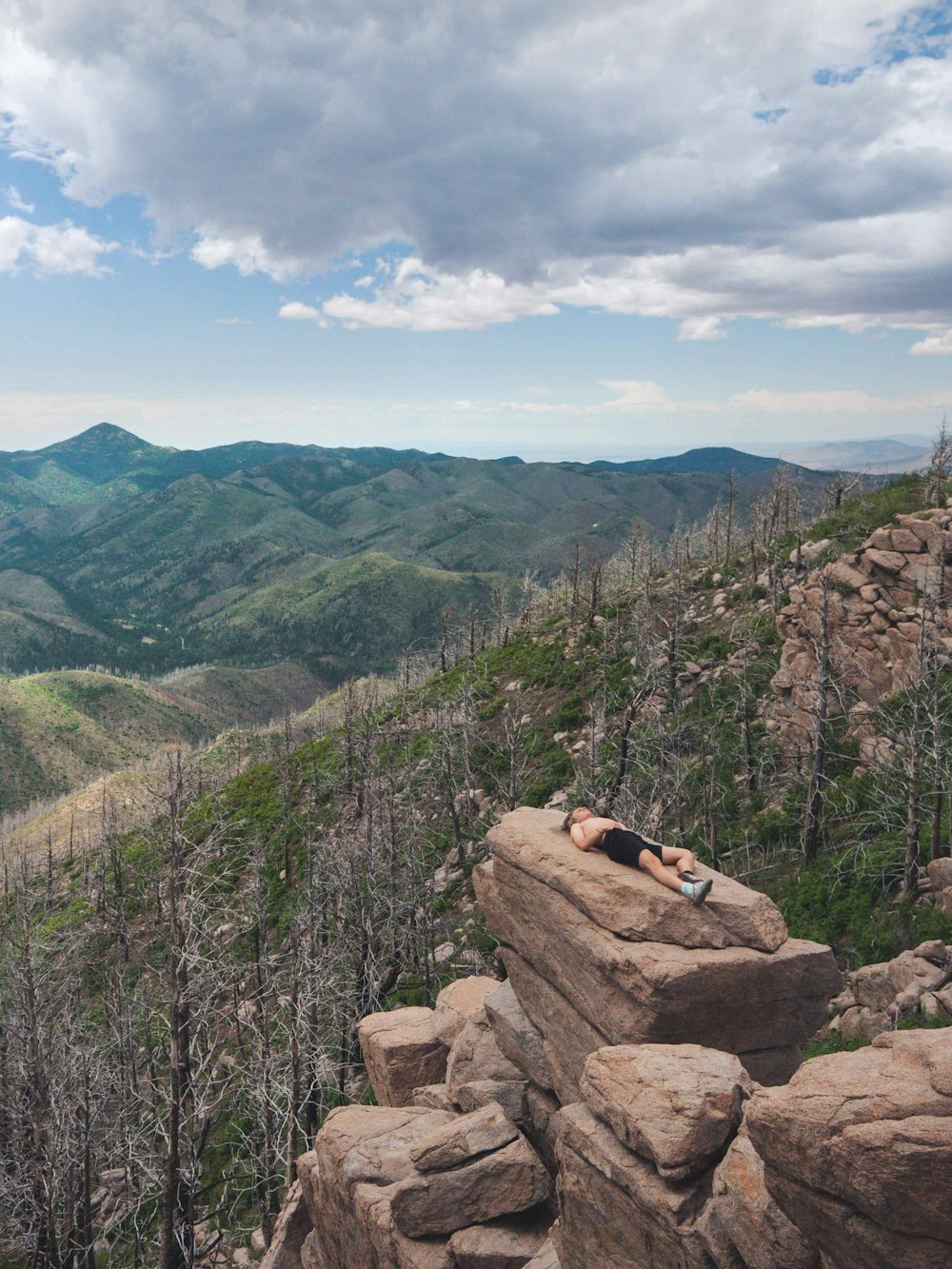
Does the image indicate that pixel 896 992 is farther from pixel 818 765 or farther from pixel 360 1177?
pixel 360 1177

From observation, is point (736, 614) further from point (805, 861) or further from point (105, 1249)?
point (105, 1249)

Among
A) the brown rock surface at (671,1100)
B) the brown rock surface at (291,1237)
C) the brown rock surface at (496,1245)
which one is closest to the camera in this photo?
the brown rock surface at (671,1100)

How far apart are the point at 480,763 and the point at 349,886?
22730 mm

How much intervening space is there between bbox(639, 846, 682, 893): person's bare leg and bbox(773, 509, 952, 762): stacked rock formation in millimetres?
21639

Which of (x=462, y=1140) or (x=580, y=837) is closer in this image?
(x=462, y=1140)

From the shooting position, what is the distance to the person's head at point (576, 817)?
56.0 feet

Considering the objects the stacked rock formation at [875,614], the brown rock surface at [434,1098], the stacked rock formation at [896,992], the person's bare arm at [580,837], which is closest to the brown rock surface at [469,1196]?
the brown rock surface at [434,1098]

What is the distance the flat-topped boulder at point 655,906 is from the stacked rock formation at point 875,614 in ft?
69.7

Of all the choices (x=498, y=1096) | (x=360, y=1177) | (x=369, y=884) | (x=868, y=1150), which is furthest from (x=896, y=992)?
(x=369, y=884)

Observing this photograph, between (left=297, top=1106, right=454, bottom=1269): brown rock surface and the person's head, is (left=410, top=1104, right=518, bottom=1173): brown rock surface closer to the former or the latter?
(left=297, top=1106, right=454, bottom=1269): brown rock surface

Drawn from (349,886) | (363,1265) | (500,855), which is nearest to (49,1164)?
(349,886)

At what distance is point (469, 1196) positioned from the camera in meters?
13.7

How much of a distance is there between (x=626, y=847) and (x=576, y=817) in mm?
1974

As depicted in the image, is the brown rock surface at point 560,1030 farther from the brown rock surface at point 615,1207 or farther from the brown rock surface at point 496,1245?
the brown rock surface at point 496,1245
